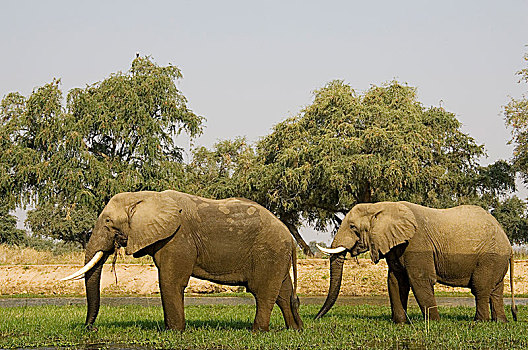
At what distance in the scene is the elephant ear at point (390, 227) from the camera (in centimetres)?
1600

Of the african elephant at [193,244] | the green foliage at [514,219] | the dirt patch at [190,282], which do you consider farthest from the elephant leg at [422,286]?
the green foliage at [514,219]

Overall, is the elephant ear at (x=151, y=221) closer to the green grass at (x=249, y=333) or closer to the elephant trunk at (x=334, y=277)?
the green grass at (x=249, y=333)

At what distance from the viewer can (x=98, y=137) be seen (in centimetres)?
4744

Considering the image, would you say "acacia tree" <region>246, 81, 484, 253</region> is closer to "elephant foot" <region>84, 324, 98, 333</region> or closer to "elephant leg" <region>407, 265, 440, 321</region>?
"elephant leg" <region>407, 265, 440, 321</region>

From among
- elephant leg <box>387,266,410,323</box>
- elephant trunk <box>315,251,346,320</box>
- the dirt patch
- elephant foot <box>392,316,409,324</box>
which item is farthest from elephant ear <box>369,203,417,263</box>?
the dirt patch

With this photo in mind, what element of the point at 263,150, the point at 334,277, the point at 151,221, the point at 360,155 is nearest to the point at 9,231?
the point at 263,150

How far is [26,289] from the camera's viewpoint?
31.7 m

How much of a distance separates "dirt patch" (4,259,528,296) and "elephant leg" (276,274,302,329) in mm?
16316

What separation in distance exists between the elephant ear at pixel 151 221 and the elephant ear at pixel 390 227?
16.0 ft

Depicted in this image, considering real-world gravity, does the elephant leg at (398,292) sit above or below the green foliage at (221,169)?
below

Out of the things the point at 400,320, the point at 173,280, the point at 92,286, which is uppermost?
the point at 173,280

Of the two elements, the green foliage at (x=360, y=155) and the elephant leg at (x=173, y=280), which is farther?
the green foliage at (x=360, y=155)

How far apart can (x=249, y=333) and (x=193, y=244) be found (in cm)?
206

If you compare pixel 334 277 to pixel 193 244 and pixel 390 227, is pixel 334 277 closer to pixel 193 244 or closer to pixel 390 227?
pixel 390 227
